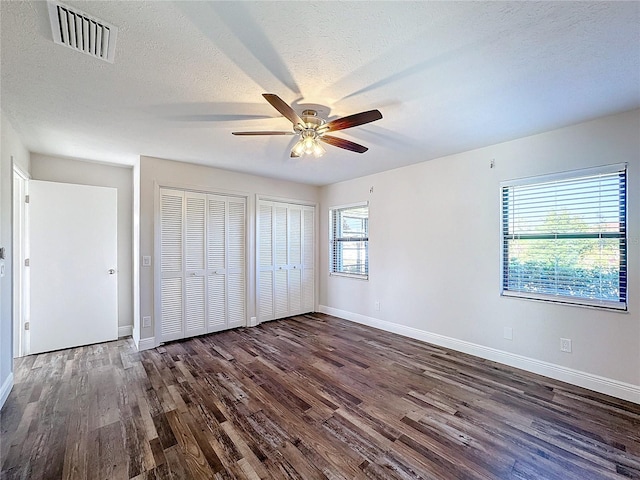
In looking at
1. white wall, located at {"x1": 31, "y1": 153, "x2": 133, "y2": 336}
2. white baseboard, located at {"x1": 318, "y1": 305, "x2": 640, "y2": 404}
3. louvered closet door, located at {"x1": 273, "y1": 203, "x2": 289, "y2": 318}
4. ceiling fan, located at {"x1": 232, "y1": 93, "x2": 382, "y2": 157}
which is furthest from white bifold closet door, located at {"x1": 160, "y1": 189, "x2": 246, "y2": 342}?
white baseboard, located at {"x1": 318, "y1": 305, "x2": 640, "y2": 404}

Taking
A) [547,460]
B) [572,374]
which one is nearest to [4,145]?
[547,460]

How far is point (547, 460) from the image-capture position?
68.4 inches

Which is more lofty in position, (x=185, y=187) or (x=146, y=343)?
(x=185, y=187)

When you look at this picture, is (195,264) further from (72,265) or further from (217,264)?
(72,265)

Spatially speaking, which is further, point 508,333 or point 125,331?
point 125,331

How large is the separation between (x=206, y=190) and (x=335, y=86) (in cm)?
276

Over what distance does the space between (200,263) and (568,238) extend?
4.35 metres

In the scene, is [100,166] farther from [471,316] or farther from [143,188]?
[471,316]

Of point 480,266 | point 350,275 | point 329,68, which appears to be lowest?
point 350,275

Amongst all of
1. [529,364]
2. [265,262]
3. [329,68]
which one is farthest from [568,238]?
[265,262]

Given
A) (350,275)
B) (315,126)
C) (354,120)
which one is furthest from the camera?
(350,275)

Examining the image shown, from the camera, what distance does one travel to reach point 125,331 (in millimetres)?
4102

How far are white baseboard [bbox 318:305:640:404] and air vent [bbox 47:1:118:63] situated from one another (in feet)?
13.6

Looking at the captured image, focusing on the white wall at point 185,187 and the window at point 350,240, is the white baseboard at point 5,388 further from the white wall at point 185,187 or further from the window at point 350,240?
the window at point 350,240
